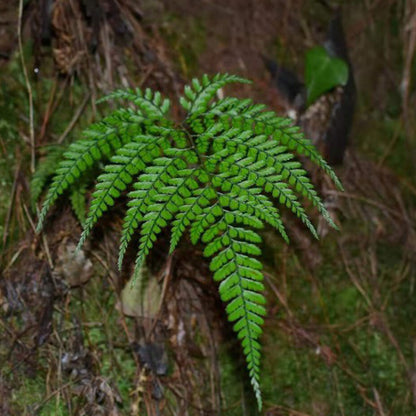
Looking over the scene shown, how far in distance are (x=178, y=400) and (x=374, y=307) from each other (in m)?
1.18

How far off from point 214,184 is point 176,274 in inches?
28.1

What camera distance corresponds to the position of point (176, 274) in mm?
2645

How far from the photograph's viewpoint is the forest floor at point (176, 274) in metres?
2.37

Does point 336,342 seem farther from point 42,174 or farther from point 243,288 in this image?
point 42,174

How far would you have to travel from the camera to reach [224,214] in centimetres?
205

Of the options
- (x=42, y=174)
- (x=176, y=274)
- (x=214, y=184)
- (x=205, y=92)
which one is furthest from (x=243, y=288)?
(x=42, y=174)

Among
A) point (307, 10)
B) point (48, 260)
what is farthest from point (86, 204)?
point (307, 10)

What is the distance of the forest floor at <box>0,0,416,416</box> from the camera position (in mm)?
2371

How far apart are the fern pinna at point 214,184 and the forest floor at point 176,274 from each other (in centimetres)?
52

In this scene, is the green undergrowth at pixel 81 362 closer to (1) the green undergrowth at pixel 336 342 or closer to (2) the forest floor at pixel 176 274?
(2) the forest floor at pixel 176 274

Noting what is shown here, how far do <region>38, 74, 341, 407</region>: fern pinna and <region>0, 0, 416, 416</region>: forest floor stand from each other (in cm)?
52

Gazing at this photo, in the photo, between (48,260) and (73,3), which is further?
(73,3)

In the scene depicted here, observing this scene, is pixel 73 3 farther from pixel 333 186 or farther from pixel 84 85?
pixel 333 186

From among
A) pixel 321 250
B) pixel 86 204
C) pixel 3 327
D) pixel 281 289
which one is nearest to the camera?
pixel 3 327
